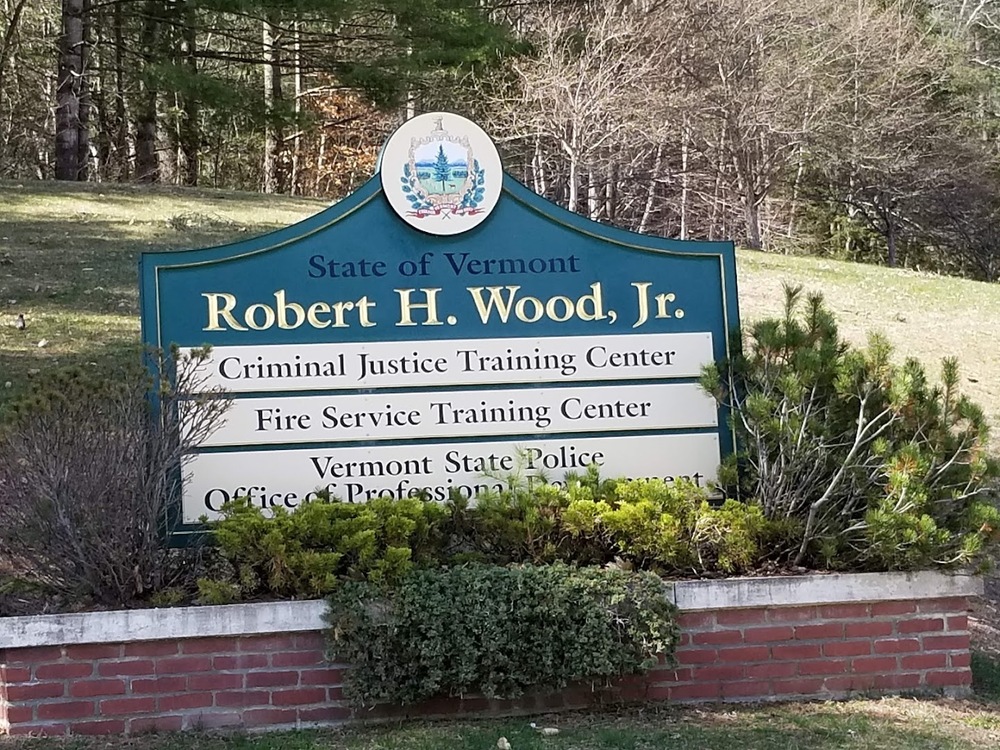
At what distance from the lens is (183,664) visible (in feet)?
15.5

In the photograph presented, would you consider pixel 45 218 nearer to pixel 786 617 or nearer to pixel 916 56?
pixel 786 617

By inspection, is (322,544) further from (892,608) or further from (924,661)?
(924,661)

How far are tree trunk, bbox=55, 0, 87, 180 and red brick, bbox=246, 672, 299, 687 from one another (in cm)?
1948

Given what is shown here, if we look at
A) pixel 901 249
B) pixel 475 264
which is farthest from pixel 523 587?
pixel 901 249

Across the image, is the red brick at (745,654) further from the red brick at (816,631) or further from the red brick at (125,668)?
the red brick at (125,668)

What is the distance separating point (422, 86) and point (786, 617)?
58.9ft

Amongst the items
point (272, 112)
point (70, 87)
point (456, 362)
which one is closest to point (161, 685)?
point (456, 362)

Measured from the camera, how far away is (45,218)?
16344 millimetres

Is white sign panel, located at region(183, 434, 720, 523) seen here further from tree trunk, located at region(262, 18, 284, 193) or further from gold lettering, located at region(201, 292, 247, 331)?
tree trunk, located at region(262, 18, 284, 193)

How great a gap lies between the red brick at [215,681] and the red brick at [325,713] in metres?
0.27

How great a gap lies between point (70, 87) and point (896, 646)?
21.1 m

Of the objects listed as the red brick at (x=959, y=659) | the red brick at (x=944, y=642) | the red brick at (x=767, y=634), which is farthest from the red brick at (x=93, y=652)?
the red brick at (x=959, y=659)

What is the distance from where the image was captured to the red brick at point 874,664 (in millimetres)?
5094

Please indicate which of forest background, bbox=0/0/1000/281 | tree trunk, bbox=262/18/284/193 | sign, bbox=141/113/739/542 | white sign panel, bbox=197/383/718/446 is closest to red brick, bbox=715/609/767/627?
sign, bbox=141/113/739/542
